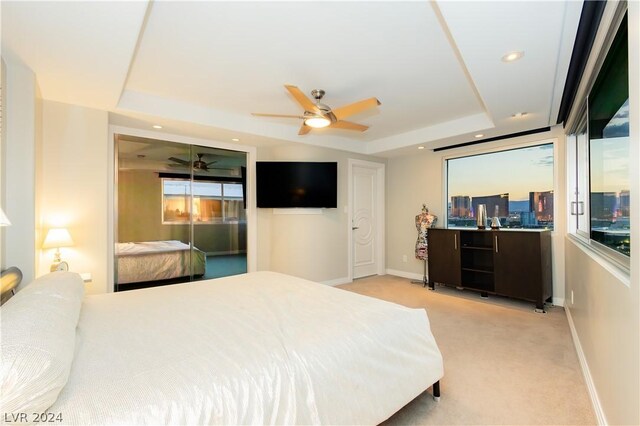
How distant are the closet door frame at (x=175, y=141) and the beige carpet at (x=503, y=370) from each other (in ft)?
8.29

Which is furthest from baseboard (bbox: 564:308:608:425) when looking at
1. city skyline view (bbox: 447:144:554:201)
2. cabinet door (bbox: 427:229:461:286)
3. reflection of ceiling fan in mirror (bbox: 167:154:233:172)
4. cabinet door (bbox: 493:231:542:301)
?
reflection of ceiling fan in mirror (bbox: 167:154:233:172)

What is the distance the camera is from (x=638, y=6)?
3.55 ft

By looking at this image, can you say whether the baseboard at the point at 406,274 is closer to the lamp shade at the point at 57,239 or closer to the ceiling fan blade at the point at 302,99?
the ceiling fan blade at the point at 302,99

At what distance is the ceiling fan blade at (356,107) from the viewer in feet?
8.53

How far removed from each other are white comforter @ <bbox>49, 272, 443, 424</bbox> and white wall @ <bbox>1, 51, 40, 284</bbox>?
2.84ft

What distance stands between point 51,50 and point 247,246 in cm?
319

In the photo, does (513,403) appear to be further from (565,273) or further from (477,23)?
(565,273)

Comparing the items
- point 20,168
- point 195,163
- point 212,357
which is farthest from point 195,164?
point 212,357

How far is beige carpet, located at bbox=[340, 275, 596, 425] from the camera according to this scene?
69.6 inches

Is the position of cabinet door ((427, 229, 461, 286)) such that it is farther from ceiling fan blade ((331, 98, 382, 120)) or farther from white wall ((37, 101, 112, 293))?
white wall ((37, 101, 112, 293))

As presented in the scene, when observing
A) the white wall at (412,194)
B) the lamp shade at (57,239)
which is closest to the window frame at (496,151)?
the white wall at (412,194)

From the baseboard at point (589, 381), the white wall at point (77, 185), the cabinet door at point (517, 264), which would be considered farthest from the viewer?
the cabinet door at point (517, 264)

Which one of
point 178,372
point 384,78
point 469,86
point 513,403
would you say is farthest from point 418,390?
point 469,86

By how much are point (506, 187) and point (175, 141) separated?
189 inches
